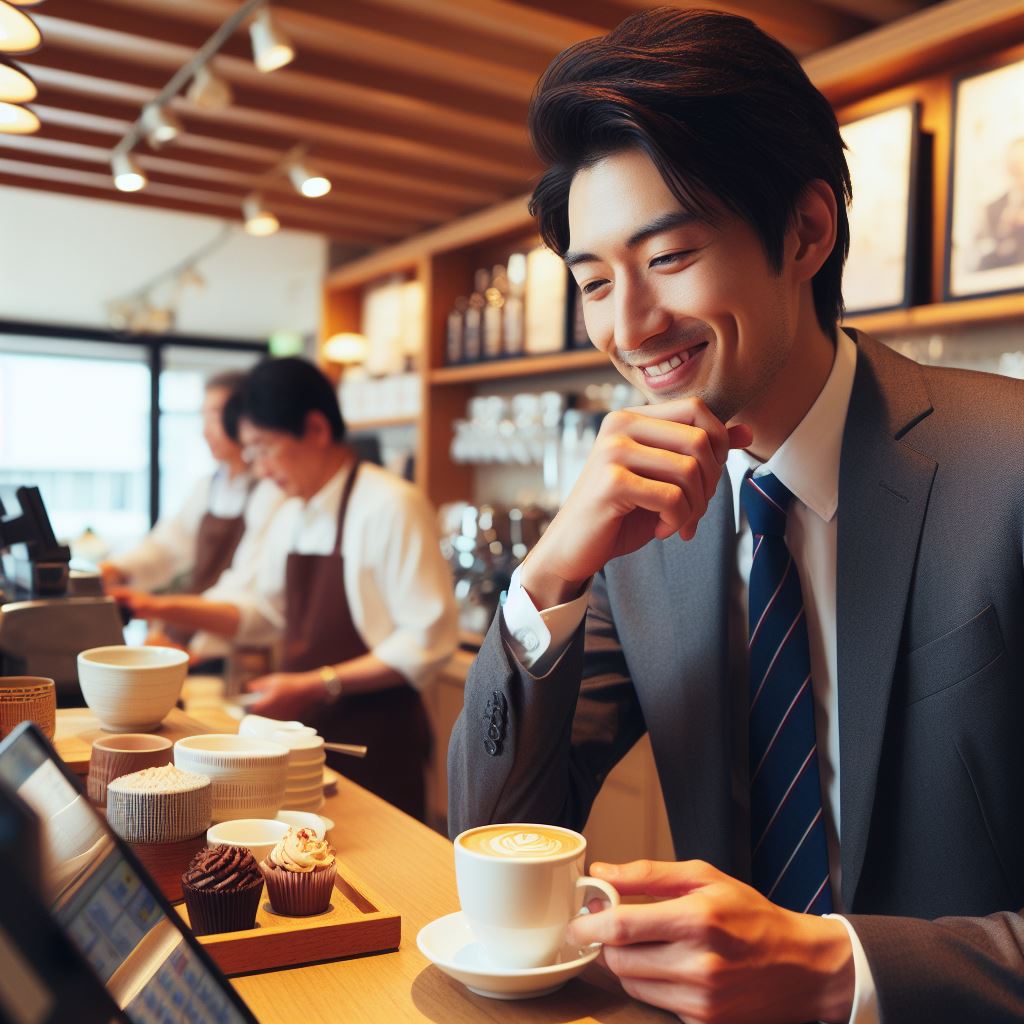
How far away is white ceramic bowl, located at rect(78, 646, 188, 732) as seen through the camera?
140cm

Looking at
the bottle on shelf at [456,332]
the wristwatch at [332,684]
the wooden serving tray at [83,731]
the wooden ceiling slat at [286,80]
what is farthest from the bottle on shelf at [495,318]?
the wooden serving tray at [83,731]

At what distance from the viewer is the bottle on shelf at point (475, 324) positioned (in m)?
4.74

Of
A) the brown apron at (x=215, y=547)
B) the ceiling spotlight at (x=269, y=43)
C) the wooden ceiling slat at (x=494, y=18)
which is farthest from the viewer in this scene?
the brown apron at (x=215, y=547)

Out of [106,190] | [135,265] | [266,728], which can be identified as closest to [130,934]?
[266,728]

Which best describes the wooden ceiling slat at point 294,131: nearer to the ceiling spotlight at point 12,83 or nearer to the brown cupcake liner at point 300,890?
the ceiling spotlight at point 12,83

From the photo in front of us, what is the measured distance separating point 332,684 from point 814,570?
5.94 ft

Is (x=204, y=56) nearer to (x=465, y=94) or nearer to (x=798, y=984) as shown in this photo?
(x=465, y=94)

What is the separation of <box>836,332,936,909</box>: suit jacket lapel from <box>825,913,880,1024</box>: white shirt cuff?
0.33 m

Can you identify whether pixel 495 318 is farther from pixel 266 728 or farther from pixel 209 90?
pixel 266 728

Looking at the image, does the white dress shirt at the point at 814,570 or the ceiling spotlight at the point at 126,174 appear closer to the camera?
the white dress shirt at the point at 814,570

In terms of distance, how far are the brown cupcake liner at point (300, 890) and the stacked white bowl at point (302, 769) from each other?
0.34m

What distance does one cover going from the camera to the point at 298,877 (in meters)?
0.98

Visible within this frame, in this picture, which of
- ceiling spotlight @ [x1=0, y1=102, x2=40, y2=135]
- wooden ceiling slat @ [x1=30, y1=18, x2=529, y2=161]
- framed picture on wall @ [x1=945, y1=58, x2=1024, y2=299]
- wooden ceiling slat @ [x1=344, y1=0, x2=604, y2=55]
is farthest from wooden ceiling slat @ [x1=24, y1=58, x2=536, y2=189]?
framed picture on wall @ [x1=945, y1=58, x2=1024, y2=299]

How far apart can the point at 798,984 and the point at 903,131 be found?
2.54 m
